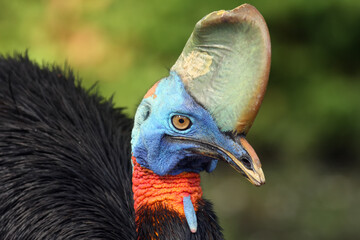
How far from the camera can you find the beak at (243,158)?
1.75 meters

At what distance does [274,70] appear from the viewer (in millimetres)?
4836

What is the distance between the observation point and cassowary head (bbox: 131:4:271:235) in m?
1.77

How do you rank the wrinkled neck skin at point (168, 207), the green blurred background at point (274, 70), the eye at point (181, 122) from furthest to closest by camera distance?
the green blurred background at point (274, 70) → the wrinkled neck skin at point (168, 207) → the eye at point (181, 122)

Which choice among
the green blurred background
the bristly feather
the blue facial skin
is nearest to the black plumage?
the bristly feather

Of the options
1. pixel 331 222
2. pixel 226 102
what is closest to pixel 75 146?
pixel 226 102

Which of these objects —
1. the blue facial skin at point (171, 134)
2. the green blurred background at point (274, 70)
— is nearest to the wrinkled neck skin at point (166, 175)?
the blue facial skin at point (171, 134)

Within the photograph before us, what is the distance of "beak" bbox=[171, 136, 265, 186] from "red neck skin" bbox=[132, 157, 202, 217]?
0.19 metres

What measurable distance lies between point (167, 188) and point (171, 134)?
209 mm

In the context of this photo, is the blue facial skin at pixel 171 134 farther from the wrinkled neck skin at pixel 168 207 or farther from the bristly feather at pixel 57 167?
the bristly feather at pixel 57 167

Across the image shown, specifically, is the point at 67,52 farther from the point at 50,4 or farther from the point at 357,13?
the point at 357,13

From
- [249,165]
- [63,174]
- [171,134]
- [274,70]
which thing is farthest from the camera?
[274,70]

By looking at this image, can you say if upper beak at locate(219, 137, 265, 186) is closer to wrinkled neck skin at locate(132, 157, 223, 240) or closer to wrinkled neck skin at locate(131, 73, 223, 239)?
wrinkled neck skin at locate(131, 73, 223, 239)

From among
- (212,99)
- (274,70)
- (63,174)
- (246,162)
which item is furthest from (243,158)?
(274,70)

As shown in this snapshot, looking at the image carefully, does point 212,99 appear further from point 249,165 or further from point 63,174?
point 63,174
